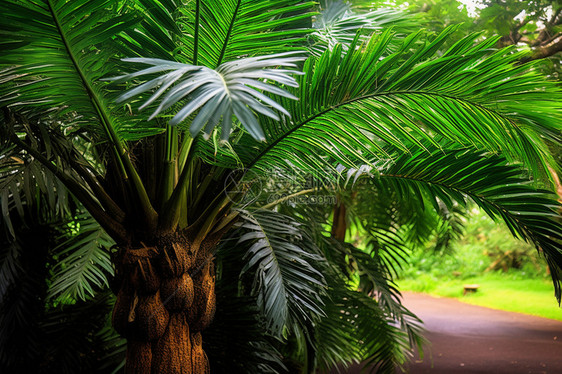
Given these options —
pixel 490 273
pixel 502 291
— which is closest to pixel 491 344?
pixel 502 291

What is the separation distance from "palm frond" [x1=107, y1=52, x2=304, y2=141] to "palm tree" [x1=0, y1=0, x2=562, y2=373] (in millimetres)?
76

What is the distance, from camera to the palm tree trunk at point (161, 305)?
1.60 metres

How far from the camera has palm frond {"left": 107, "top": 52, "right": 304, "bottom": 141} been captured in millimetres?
779

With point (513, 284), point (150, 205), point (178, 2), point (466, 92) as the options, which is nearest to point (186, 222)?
point (150, 205)

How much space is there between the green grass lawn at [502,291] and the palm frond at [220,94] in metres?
5.21

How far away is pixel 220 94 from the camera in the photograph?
0.84 meters

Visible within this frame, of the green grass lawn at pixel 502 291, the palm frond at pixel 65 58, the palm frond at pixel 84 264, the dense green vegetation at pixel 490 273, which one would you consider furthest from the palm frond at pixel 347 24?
the green grass lawn at pixel 502 291

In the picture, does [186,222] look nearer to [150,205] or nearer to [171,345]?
[150,205]

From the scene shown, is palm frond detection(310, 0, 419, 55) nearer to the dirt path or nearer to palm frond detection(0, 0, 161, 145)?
palm frond detection(0, 0, 161, 145)

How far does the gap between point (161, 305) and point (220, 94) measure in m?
1.02

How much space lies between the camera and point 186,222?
175 cm

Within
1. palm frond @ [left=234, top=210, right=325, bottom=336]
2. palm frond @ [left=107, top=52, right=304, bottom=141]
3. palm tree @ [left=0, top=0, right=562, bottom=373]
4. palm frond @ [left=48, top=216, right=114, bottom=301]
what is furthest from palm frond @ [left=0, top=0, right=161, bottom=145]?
palm frond @ [left=48, top=216, right=114, bottom=301]

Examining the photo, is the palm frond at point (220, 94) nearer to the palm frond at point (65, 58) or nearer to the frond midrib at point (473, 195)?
the palm frond at point (65, 58)

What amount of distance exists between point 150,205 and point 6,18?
72cm
